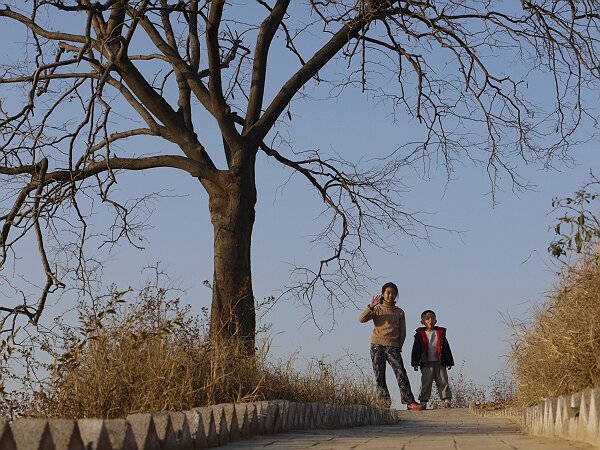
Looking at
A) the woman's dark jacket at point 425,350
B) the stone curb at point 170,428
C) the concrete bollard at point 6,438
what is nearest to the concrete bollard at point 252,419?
the stone curb at point 170,428

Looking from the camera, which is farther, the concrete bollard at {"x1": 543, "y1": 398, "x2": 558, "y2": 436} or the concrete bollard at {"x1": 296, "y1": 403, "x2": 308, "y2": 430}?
the concrete bollard at {"x1": 296, "y1": 403, "x2": 308, "y2": 430}

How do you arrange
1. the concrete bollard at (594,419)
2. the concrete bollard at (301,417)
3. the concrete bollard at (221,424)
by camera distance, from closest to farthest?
the concrete bollard at (594,419) → the concrete bollard at (221,424) → the concrete bollard at (301,417)

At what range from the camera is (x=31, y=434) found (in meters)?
4.89

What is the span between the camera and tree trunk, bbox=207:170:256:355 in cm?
1266

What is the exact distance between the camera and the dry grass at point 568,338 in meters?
7.48

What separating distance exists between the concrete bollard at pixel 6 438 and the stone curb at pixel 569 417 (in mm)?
3424

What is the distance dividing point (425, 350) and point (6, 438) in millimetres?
12979

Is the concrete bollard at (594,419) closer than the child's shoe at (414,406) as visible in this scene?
Yes

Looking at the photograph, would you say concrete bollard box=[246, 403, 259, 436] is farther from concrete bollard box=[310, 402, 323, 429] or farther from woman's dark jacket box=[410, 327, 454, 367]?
woman's dark jacket box=[410, 327, 454, 367]

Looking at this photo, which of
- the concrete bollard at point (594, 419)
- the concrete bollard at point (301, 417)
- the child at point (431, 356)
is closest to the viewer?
the concrete bollard at point (594, 419)

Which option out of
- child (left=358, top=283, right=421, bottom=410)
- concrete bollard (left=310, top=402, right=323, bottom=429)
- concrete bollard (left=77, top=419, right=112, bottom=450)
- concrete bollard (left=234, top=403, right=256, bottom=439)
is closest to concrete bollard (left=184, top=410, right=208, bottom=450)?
concrete bollard (left=234, top=403, right=256, bottom=439)

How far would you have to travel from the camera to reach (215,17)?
42.9 feet

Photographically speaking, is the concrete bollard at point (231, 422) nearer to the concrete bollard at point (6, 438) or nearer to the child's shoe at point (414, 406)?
the concrete bollard at point (6, 438)

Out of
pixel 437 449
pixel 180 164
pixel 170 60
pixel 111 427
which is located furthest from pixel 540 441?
pixel 170 60
